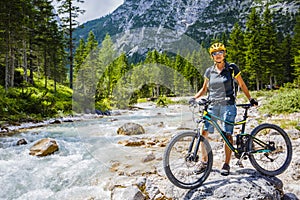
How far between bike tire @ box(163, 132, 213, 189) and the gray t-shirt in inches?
31.5

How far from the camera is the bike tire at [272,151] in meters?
4.34

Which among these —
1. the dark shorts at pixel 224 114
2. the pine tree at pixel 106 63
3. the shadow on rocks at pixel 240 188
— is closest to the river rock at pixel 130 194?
the shadow on rocks at pixel 240 188

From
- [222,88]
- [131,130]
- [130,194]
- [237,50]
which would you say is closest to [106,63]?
[237,50]

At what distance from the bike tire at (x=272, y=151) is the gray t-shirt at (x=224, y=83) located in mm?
954

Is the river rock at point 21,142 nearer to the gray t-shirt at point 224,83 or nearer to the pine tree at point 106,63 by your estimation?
the gray t-shirt at point 224,83

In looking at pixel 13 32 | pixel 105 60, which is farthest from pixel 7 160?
pixel 105 60

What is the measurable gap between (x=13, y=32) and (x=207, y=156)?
69.2ft

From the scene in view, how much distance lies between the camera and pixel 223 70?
4.08m

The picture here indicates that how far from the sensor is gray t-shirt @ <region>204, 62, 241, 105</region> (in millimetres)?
4037

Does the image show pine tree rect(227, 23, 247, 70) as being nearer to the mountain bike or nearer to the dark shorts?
the mountain bike

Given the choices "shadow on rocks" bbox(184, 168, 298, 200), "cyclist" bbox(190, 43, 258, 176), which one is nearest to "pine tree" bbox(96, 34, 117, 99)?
"cyclist" bbox(190, 43, 258, 176)

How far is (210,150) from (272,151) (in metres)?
1.35

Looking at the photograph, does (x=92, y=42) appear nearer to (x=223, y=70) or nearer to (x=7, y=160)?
(x=7, y=160)

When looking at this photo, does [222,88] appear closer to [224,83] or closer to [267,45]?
[224,83]
